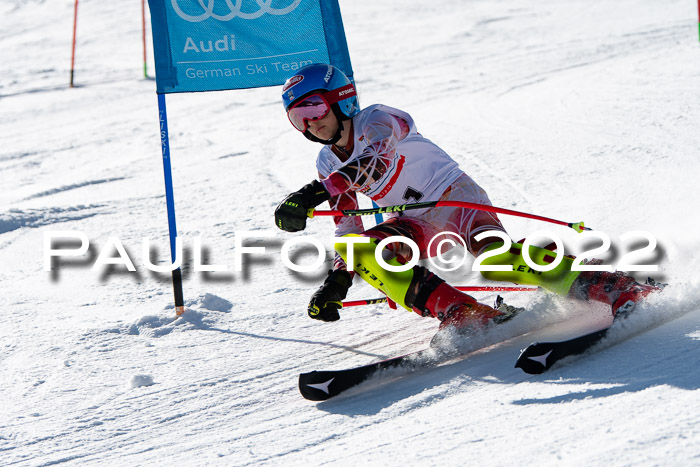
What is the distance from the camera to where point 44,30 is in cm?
2073

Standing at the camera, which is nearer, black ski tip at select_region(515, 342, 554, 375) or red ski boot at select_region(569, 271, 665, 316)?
black ski tip at select_region(515, 342, 554, 375)

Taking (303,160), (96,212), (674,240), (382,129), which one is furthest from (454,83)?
(382,129)

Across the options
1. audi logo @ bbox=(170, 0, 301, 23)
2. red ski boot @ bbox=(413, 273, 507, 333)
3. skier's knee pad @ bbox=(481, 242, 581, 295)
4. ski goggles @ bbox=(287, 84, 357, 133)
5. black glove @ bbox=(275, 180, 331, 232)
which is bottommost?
red ski boot @ bbox=(413, 273, 507, 333)

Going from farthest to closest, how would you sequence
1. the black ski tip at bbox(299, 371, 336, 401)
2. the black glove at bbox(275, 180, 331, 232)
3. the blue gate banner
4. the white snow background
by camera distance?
the blue gate banner
the black glove at bbox(275, 180, 331, 232)
the black ski tip at bbox(299, 371, 336, 401)
the white snow background

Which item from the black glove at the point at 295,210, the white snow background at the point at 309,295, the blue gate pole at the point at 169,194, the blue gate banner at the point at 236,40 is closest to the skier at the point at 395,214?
the black glove at the point at 295,210

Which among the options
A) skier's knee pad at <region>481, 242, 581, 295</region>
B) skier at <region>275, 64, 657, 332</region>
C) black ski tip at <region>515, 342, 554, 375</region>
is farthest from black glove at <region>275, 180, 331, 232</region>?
black ski tip at <region>515, 342, 554, 375</region>

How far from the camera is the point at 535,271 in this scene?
11.4 ft

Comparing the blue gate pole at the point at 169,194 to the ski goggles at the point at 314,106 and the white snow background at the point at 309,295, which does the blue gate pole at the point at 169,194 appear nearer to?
the white snow background at the point at 309,295

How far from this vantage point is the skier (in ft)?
11.3

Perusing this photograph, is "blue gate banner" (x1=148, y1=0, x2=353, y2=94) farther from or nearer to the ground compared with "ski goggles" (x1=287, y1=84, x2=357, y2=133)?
farther from the ground

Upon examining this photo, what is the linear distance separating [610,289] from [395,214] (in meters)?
1.16

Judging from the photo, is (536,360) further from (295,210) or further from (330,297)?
(295,210)

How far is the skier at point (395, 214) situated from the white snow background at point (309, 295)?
23cm

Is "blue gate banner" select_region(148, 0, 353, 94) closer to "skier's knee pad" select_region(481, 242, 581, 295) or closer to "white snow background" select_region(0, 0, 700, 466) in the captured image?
"white snow background" select_region(0, 0, 700, 466)
